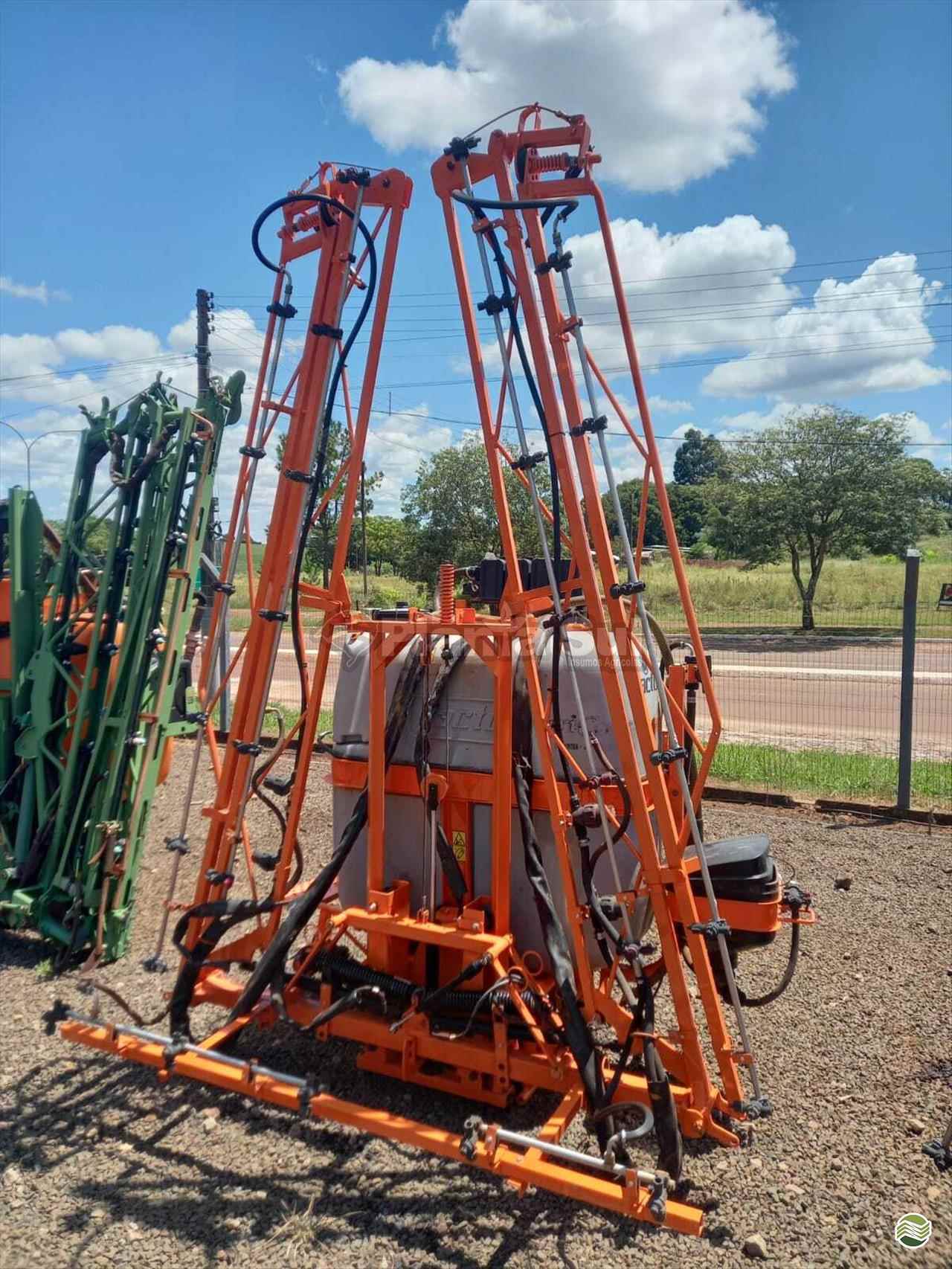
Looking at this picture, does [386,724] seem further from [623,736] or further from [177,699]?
[177,699]

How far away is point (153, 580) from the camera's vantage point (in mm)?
5066

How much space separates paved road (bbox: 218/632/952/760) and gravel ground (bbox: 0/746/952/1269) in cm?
665

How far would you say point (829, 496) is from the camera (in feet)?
82.7

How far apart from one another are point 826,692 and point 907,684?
6.68 metres

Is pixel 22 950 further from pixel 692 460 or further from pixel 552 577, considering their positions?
pixel 692 460

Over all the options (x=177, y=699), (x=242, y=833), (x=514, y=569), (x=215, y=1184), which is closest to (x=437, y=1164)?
(x=215, y=1184)

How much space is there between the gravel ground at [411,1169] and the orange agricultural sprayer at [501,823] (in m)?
Answer: 0.19

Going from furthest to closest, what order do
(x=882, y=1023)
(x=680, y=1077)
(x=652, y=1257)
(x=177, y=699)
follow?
(x=177, y=699) < (x=882, y=1023) < (x=680, y=1077) < (x=652, y=1257)

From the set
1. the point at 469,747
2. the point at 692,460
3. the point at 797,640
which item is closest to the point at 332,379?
the point at 469,747

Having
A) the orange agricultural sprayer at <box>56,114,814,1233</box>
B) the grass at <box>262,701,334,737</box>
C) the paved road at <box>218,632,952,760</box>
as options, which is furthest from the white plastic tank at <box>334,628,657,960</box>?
the paved road at <box>218,632,952,760</box>

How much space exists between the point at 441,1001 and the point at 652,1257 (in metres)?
1.18

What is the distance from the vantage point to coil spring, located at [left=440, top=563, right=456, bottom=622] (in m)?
3.80

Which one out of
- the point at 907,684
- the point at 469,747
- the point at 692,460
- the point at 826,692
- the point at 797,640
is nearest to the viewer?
the point at 469,747

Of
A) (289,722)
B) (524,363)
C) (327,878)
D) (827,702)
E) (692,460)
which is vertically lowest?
(289,722)
